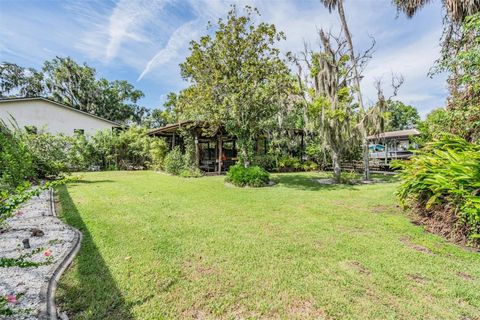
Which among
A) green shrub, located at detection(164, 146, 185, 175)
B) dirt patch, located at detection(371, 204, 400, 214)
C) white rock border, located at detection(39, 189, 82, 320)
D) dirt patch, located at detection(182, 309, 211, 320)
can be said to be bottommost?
dirt patch, located at detection(182, 309, 211, 320)

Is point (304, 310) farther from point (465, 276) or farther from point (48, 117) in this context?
point (48, 117)

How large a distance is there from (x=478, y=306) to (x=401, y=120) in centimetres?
5597

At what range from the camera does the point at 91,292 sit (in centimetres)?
259

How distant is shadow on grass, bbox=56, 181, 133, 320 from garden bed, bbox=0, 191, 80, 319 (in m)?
0.13

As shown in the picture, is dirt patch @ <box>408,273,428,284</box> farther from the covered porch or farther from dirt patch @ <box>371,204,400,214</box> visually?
the covered porch

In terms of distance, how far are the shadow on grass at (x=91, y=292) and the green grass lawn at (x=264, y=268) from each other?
0.01 m

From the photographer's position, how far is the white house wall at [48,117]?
62.1 feet

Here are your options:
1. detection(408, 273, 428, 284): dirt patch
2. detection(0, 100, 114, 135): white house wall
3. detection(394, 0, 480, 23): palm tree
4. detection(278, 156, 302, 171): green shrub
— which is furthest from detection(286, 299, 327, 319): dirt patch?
detection(0, 100, 114, 135): white house wall

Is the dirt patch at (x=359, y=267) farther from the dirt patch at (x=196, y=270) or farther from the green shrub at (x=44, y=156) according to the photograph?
the green shrub at (x=44, y=156)

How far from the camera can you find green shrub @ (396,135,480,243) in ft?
13.1

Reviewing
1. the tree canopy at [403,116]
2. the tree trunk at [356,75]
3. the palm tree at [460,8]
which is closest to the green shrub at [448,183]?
the palm tree at [460,8]

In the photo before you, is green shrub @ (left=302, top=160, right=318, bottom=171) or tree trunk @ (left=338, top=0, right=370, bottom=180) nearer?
tree trunk @ (left=338, top=0, right=370, bottom=180)

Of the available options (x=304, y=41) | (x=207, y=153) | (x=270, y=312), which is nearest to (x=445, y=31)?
(x=304, y=41)

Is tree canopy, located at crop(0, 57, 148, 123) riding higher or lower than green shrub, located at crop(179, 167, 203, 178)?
higher
